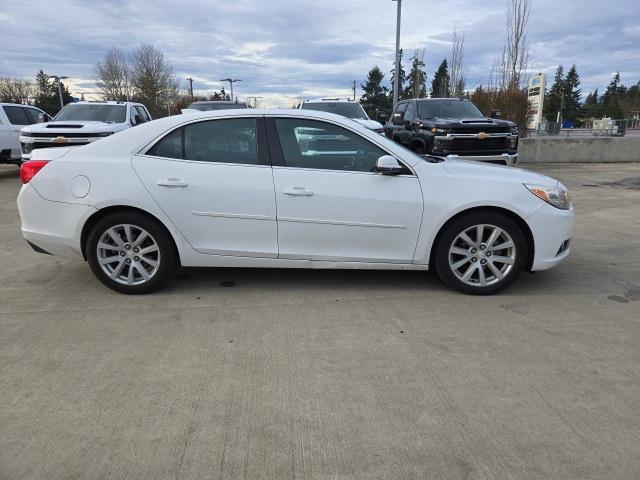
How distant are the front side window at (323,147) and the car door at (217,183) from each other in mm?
215

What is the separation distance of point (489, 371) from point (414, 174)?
1.86 m

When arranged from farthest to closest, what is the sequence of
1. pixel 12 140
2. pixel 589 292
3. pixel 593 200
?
pixel 12 140 → pixel 593 200 → pixel 589 292

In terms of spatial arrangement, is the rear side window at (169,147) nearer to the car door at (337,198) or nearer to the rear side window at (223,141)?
the rear side window at (223,141)

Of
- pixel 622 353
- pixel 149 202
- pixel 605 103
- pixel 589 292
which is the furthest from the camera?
pixel 605 103

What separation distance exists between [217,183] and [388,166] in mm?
1466

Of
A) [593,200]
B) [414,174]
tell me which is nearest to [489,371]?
[414,174]

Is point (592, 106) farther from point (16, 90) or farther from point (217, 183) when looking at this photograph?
point (217, 183)

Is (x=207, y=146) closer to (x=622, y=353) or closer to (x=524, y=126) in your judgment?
(x=622, y=353)

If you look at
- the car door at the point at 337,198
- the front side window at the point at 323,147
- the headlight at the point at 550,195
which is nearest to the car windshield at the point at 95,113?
the front side window at the point at 323,147

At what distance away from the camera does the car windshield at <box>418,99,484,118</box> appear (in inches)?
461

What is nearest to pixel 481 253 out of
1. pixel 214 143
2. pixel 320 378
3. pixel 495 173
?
pixel 495 173

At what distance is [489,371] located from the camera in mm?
3217

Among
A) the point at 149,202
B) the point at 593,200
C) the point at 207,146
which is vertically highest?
the point at 207,146

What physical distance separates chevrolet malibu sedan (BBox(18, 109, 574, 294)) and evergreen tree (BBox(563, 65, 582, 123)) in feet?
321
